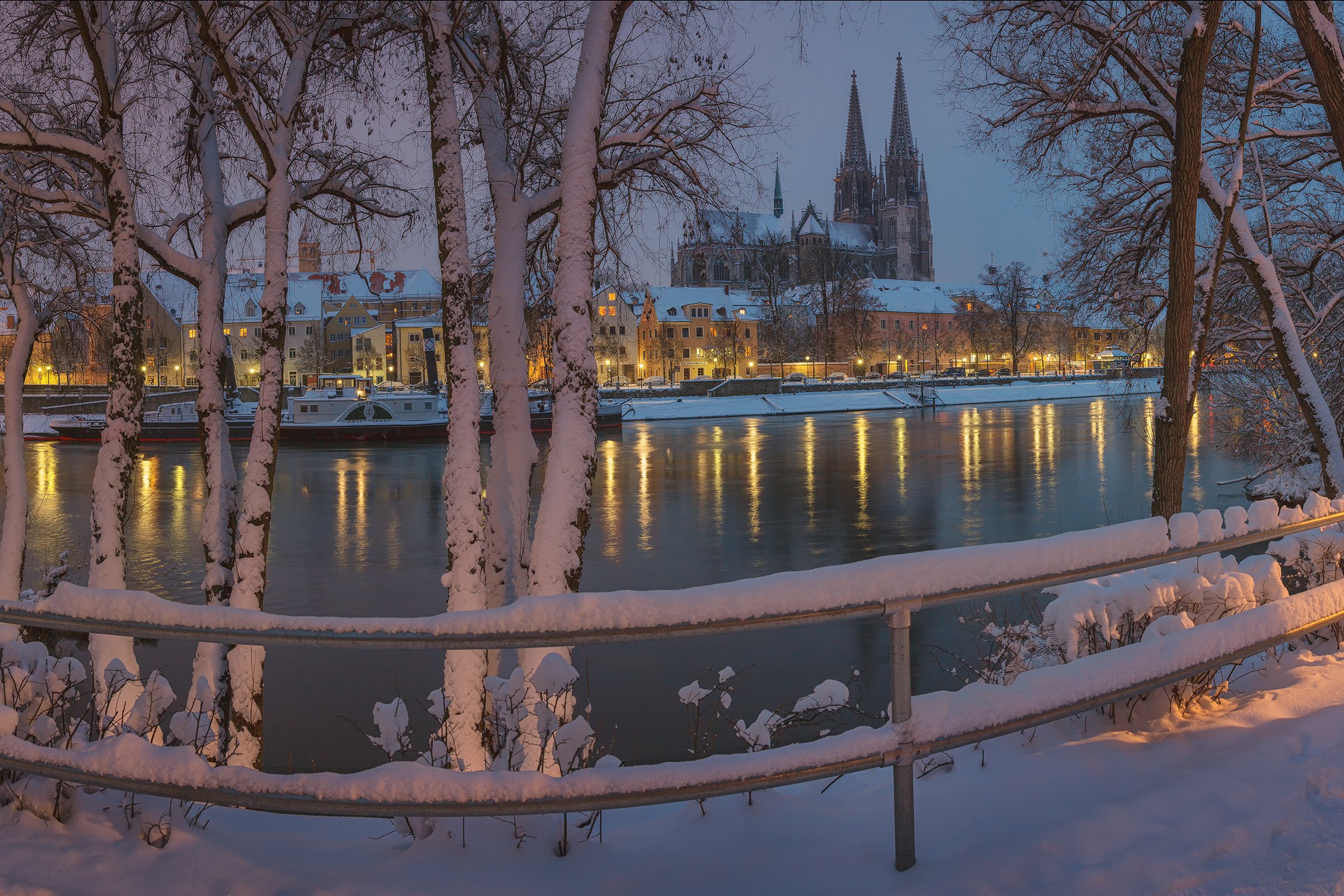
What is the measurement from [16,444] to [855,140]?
6992 inches

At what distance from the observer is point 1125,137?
14.4 metres

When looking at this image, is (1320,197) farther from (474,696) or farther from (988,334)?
(988,334)

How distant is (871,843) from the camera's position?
3.88 m

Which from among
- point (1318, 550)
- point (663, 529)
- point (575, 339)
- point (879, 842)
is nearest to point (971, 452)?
point (663, 529)

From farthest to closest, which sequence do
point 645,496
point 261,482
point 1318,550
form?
point 645,496, point 261,482, point 1318,550

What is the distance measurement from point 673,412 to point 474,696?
67.7m

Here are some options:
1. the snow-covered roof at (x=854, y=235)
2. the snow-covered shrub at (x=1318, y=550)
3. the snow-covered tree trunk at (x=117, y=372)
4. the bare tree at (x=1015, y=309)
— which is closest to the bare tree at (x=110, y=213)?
the snow-covered tree trunk at (x=117, y=372)

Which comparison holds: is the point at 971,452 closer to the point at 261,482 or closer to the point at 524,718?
the point at 261,482

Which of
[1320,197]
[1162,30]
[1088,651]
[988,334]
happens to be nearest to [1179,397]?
[1088,651]

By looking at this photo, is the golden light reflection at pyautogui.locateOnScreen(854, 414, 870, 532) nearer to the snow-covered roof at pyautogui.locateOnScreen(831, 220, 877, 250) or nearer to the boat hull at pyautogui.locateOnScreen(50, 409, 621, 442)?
the boat hull at pyautogui.locateOnScreen(50, 409, 621, 442)

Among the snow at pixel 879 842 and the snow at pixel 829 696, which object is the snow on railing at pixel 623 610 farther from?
the snow at pixel 829 696

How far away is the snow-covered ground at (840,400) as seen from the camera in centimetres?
7619

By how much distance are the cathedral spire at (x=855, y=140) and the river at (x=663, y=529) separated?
127 meters

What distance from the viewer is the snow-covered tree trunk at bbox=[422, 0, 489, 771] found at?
26.9 ft
